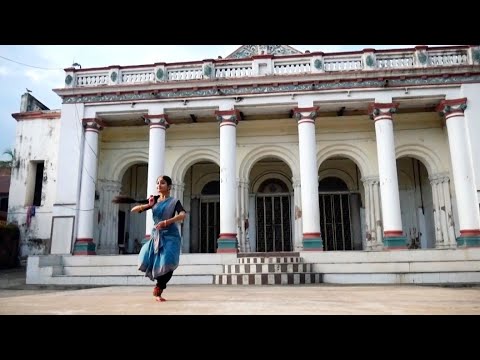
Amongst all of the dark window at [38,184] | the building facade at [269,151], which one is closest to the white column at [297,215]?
the building facade at [269,151]

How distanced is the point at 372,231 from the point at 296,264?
4.80 m

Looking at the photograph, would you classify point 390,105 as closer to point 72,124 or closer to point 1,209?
point 72,124

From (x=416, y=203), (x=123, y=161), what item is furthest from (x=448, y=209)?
A: (x=123, y=161)

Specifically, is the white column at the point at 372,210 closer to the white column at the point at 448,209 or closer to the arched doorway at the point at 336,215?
the arched doorway at the point at 336,215

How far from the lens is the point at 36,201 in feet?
50.4

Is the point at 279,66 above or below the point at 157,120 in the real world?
above

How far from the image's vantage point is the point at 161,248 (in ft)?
15.7

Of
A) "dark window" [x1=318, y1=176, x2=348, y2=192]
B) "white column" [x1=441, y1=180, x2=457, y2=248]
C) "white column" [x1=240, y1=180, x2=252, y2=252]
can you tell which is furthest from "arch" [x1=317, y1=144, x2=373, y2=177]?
"white column" [x1=240, y1=180, x2=252, y2=252]

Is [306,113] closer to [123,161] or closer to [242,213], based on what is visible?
[242,213]

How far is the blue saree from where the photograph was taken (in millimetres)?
4695

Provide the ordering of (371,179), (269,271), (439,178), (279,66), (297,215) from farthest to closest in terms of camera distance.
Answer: (297,215) < (371,179) < (439,178) < (279,66) < (269,271)

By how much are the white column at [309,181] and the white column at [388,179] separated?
2048mm

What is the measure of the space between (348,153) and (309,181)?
2822 millimetres
